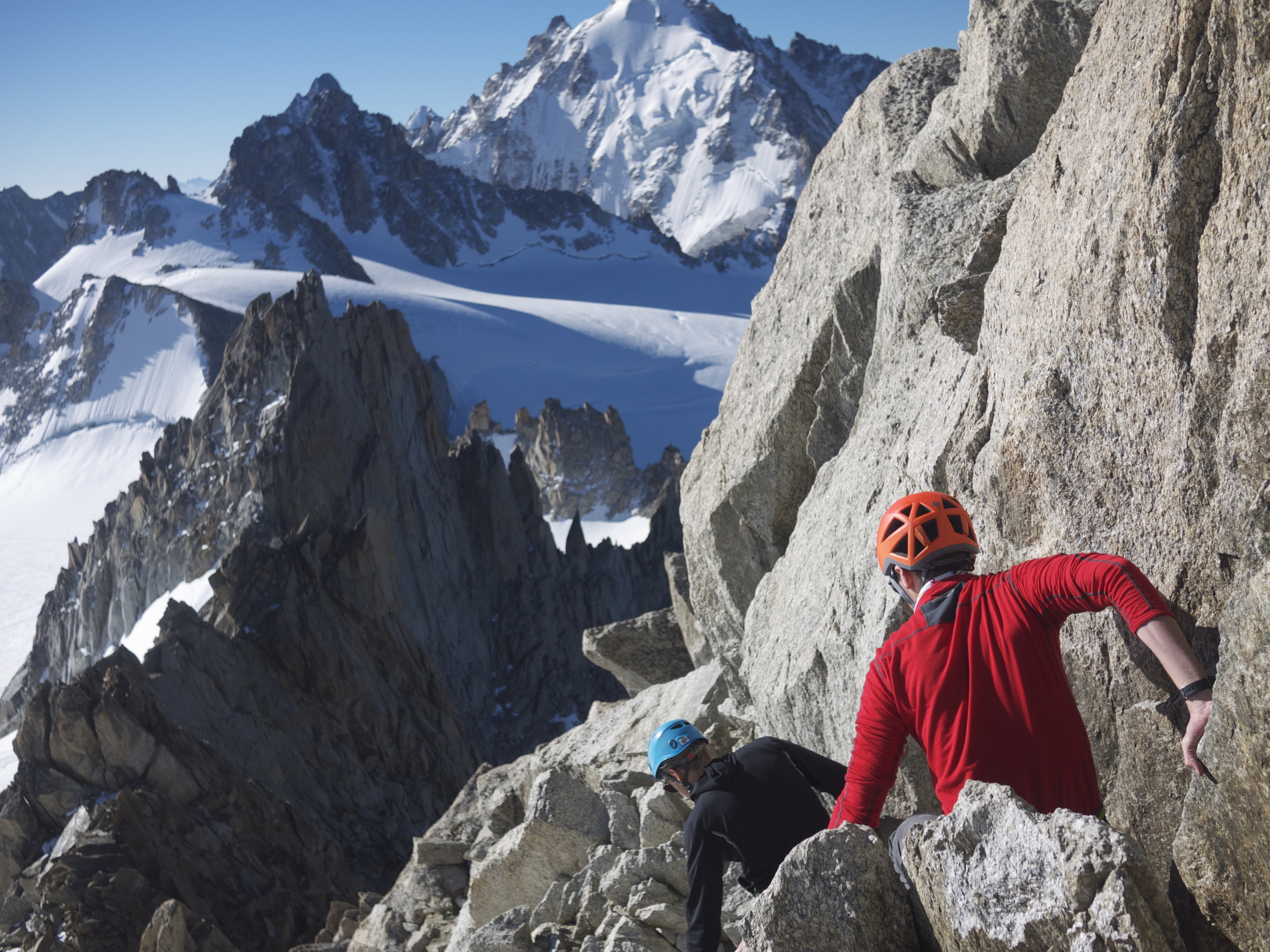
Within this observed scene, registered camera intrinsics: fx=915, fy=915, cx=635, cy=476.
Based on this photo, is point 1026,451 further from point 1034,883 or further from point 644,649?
point 644,649

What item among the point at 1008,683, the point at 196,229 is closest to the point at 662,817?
the point at 1008,683

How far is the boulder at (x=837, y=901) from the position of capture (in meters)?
3.37

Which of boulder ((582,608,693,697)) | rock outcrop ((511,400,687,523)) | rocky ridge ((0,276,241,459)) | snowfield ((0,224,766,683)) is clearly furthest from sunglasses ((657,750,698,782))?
rocky ridge ((0,276,241,459))

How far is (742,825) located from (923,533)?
1697 mm

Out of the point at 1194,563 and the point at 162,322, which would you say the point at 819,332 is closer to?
the point at 1194,563

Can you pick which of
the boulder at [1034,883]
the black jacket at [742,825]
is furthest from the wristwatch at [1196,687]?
the black jacket at [742,825]

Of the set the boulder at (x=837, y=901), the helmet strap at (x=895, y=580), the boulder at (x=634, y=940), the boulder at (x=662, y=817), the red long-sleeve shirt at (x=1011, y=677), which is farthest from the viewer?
the boulder at (x=662, y=817)

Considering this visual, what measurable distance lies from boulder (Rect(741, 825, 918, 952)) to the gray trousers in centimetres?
2

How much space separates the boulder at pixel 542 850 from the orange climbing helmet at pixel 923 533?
5097mm

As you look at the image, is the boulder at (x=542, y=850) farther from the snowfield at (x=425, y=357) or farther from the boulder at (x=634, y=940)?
the snowfield at (x=425, y=357)

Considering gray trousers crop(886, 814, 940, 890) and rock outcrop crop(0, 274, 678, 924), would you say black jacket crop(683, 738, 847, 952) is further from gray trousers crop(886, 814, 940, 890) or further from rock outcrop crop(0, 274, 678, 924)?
rock outcrop crop(0, 274, 678, 924)

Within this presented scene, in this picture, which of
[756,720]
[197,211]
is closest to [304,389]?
[756,720]

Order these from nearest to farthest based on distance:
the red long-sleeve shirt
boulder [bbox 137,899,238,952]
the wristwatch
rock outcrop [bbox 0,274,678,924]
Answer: the wristwatch
the red long-sleeve shirt
boulder [bbox 137,899,238,952]
rock outcrop [bbox 0,274,678,924]

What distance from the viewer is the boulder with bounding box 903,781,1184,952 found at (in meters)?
2.65
